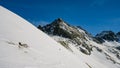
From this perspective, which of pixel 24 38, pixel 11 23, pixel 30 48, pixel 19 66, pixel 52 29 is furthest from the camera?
pixel 52 29

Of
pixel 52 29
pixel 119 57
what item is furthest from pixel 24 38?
pixel 119 57

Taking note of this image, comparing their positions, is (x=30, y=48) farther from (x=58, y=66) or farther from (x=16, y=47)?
(x=58, y=66)

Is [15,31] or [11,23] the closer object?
[15,31]

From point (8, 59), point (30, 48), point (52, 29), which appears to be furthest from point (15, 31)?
point (52, 29)

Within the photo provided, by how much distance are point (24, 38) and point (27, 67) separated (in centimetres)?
535

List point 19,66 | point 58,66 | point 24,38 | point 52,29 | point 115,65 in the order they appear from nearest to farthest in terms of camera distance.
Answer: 1. point 19,66
2. point 58,66
3. point 24,38
4. point 115,65
5. point 52,29

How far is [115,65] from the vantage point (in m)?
124

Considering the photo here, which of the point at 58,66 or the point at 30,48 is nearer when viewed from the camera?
the point at 58,66

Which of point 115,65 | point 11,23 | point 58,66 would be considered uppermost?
point 115,65

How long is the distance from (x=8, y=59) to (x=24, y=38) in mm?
4797

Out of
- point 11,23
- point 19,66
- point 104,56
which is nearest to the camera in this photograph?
point 19,66

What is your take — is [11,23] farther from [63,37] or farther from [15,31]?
[63,37]

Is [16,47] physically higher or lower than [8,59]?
higher

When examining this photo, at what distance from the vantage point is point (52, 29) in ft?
497
